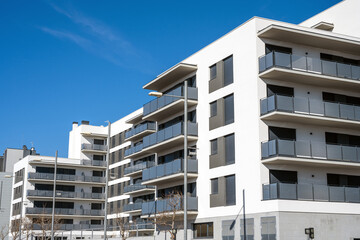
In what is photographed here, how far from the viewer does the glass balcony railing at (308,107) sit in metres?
34.1

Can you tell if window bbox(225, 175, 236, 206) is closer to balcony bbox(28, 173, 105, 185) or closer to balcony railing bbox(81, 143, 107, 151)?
balcony bbox(28, 173, 105, 185)

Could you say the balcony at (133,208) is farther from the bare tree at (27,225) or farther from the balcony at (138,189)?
the bare tree at (27,225)

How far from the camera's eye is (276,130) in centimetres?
3522

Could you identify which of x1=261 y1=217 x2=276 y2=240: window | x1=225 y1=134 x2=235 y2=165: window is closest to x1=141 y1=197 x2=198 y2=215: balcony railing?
x1=225 y1=134 x2=235 y2=165: window

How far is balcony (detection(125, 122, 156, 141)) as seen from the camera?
60.9 meters

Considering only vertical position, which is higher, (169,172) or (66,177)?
(66,177)

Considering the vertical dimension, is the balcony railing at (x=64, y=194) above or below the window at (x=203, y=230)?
above

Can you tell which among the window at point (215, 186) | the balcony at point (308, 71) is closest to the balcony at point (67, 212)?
the window at point (215, 186)

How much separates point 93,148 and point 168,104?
3874 centimetres

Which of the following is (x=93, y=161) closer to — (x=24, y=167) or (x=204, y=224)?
(x=24, y=167)

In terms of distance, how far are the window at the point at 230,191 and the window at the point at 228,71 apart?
6812 millimetres

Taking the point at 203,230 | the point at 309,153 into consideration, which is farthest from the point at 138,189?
the point at 309,153

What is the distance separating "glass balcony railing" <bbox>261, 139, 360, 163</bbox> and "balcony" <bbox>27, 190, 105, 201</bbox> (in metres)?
48.2

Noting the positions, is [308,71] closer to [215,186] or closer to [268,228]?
[215,186]
